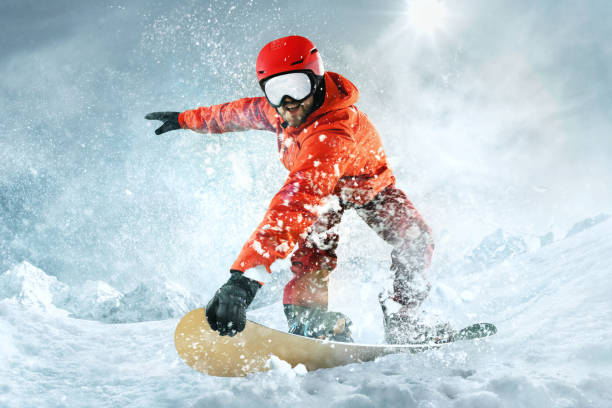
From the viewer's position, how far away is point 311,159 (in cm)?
205

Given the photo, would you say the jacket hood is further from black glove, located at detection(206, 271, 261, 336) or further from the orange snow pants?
black glove, located at detection(206, 271, 261, 336)

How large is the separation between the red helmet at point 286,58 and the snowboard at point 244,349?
5.56 ft

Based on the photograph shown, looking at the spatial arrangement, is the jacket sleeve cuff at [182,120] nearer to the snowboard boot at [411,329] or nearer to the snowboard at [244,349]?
the snowboard at [244,349]

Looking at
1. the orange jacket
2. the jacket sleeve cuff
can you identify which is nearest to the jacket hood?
the orange jacket

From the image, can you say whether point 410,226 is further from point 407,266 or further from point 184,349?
point 184,349

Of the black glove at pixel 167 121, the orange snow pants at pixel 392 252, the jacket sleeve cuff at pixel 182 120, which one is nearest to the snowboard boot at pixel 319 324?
the orange snow pants at pixel 392 252

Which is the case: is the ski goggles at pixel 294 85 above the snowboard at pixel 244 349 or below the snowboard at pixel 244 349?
above

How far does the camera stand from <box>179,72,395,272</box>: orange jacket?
1.70 metres

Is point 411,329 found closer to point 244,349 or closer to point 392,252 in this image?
point 392,252

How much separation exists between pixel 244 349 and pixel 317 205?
0.94m

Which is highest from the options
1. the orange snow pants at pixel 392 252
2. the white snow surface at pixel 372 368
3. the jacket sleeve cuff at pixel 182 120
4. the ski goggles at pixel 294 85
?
the jacket sleeve cuff at pixel 182 120

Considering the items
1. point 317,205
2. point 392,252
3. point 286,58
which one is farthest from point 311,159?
point 392,252

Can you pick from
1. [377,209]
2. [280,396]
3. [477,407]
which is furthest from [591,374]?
[377,209]

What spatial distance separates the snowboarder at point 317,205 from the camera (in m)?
1.66
